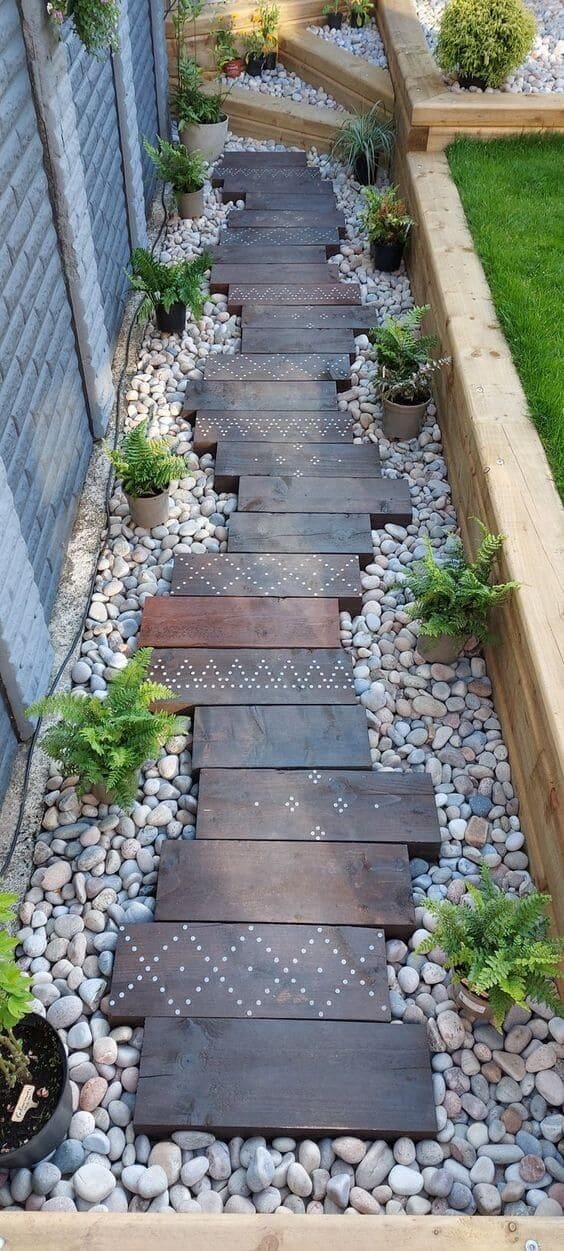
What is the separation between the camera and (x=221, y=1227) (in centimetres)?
184

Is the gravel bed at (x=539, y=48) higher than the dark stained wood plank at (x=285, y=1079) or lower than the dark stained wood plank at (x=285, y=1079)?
higher

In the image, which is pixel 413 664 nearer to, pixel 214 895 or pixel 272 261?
pixel 214 895

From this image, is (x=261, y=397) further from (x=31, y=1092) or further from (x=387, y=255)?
(x=31, y=1092)

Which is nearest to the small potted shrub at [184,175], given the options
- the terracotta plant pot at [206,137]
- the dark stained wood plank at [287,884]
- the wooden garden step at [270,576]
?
the terracotta plant pot at [206,137]

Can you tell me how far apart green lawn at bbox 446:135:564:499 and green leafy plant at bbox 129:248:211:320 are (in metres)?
1.36

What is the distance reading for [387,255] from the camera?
17.1 ft

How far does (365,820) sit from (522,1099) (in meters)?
0.84

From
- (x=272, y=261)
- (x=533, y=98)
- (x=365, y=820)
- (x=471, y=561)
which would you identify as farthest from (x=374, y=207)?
(x=365, y=820)

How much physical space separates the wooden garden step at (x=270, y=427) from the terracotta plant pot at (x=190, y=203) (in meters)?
2.13

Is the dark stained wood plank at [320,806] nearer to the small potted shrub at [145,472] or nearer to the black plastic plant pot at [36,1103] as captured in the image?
the black plastic plant pot at [36,1103]

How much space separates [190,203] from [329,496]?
285 centimetres

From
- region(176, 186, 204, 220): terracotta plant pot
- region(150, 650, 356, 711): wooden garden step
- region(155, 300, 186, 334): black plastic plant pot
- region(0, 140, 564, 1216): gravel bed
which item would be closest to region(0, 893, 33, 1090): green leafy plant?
region(0, 140, 564, 1216): gravel bed

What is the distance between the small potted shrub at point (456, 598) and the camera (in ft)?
9.63

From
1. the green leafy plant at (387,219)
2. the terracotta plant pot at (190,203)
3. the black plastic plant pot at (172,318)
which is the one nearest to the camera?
the black plastic plant pot at (172,318)
